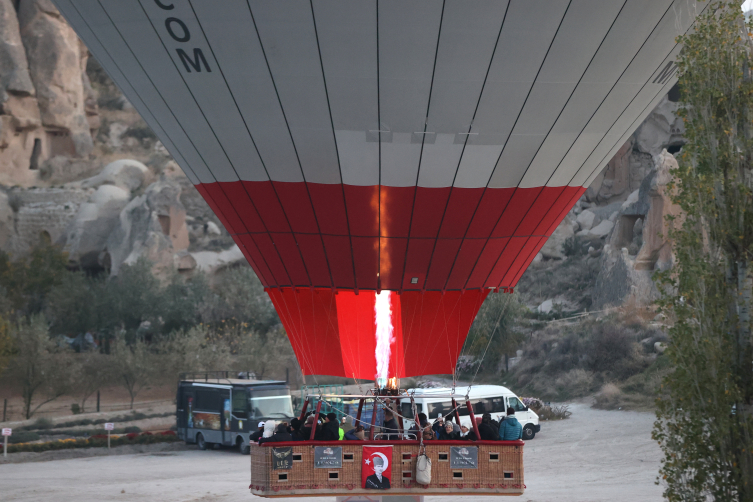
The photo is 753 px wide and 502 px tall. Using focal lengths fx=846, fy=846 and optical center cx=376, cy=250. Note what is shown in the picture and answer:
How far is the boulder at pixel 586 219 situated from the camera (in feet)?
187

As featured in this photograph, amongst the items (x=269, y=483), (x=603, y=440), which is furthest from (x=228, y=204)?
(x=603, y=440)

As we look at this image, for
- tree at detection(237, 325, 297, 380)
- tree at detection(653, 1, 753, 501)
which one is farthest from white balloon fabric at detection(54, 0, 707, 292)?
tree at detection(237, 325, 297, 380)

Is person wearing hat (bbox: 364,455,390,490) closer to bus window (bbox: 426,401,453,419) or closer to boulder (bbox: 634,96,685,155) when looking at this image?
bus window (bbox: 426,401,453,419)

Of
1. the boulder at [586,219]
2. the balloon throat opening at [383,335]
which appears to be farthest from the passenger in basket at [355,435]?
the boulder at [586,219]

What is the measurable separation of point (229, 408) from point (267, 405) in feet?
3.81

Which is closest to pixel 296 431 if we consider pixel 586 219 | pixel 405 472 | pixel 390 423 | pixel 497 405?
pixel 390 423

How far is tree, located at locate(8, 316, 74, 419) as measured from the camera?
120ft

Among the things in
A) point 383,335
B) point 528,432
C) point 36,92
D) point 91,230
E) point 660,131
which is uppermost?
point 36,92

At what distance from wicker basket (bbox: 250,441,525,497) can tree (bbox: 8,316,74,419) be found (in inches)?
1127

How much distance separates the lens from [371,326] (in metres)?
13.0

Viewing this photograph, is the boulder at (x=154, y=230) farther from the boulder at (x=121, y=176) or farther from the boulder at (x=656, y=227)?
the boulder at (x=656, y=227)

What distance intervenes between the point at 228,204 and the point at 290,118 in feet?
7.00

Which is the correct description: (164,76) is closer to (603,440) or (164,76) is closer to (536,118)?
(536,118)

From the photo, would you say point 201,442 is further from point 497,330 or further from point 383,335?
point 497,330
